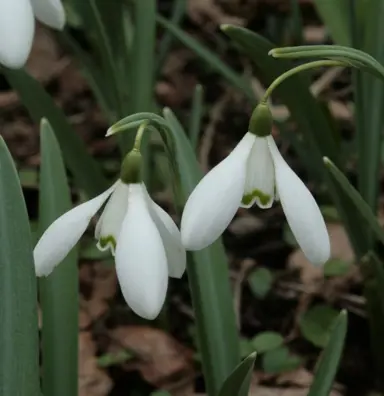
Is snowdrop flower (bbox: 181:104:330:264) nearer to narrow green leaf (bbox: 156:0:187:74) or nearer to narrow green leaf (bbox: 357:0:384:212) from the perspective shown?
Answer: narrow green leaf (bbox: 357:0:384:212)

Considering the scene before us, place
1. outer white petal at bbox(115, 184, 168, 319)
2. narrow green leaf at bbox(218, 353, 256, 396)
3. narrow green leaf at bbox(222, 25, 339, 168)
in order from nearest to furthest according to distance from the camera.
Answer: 1. outer white petal at bbox(115, 184, 168, 319)
2. narrow green leaf at bbox(218, 353, 256, 396)
3. narrow green leaf at bbox(222, 25, 339, 168)

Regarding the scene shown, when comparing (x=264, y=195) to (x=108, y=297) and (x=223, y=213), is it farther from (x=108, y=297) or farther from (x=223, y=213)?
(x=108, y=297)

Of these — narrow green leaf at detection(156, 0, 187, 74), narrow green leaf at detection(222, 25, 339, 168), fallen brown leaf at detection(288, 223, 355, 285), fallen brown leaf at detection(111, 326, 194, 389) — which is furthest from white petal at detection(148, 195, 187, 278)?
narrow green leaf at detection(156, 0, 187, 74)

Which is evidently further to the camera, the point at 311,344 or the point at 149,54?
the point at 311,344

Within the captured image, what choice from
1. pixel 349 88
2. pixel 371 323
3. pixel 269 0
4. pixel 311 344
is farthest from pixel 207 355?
pixel 269 0

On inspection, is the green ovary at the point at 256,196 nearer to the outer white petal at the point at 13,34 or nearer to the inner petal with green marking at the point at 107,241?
the inner petal with green marking at the point at 107,241

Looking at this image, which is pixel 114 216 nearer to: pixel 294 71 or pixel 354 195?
pixel 294 71
